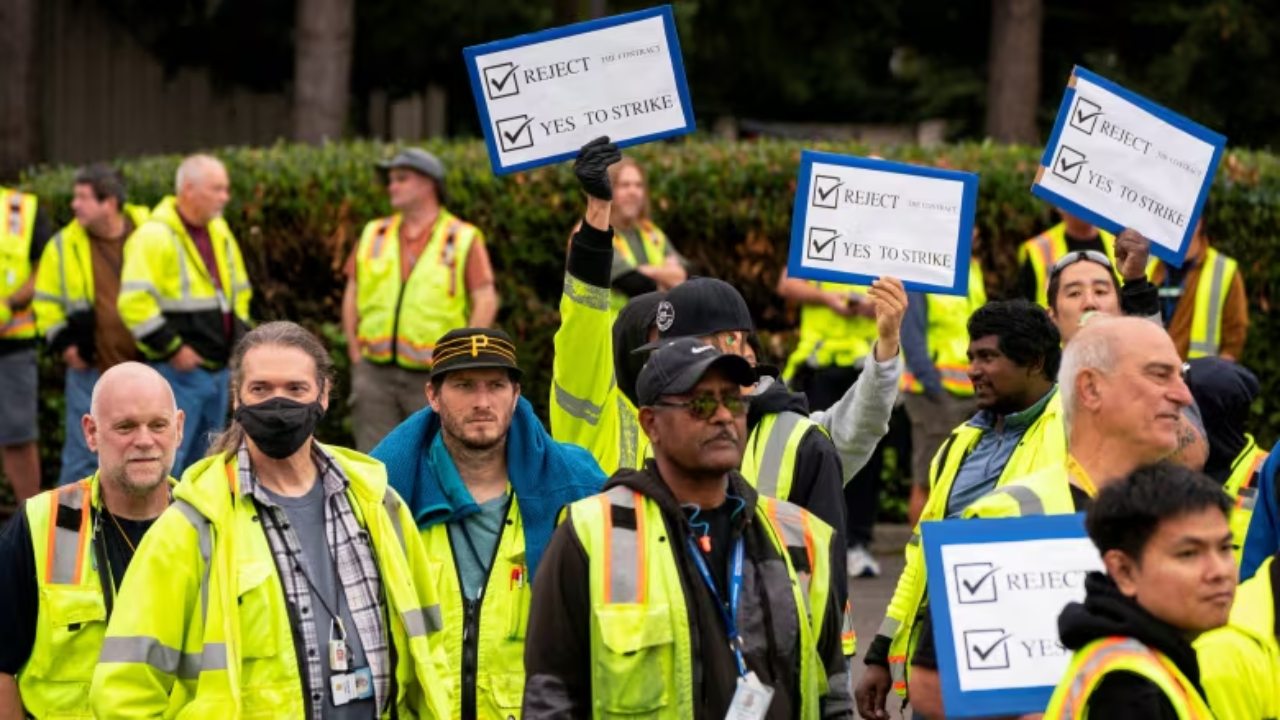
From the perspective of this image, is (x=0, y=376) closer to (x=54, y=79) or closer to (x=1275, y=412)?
(x=1275, y=412)

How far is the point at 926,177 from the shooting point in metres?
7.77

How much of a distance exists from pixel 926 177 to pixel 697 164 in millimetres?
5524

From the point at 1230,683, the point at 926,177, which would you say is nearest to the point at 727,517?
the point at 1230,683

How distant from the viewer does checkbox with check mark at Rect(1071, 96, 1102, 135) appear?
26.7 ft

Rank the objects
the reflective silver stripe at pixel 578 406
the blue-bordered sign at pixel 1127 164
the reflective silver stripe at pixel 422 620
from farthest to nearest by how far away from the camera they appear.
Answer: the blue-bordered sign at pixel 1127 164 → the reflective silver stripe at pixel 578 406 → the reflective silver stripe at pixel 422 620

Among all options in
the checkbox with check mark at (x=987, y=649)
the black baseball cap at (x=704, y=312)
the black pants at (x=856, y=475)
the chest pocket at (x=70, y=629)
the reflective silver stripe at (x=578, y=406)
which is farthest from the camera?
the black pants at (x=856, y=475)

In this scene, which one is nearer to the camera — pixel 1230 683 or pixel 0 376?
pixel 1230 683

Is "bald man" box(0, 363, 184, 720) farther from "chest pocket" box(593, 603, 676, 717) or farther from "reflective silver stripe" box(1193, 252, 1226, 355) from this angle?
"reflective silver stripe" box(1193, 252, 1226, 355)

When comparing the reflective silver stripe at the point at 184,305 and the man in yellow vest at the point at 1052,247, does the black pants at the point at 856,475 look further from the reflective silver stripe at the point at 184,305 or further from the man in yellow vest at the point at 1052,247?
the reflective silver stripe at the point at 184,305

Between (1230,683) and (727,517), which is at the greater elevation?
(727,517)

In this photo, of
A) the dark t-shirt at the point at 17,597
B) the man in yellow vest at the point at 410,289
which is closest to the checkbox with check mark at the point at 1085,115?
the dark t-shirt at the point at 17,597

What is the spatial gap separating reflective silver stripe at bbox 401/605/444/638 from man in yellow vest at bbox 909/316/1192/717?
4.34ft

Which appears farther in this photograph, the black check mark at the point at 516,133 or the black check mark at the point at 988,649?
the black check mark at the point at 516,133

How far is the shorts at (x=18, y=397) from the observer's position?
12.9 meters
